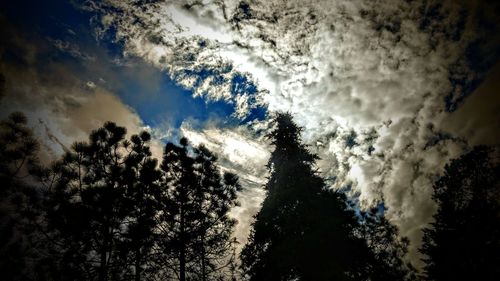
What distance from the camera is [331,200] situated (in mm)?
20375

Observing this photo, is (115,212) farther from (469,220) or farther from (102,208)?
(469,220)

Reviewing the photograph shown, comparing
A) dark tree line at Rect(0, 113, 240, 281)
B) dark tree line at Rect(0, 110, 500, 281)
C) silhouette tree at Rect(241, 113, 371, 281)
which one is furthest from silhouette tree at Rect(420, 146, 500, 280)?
dark tree line at Rect(0, 113, 240, 281)

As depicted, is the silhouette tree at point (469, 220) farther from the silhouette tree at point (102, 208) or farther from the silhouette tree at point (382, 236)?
the silhouette tree at point (102, 208)

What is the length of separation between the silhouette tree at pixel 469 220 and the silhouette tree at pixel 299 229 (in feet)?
27.5

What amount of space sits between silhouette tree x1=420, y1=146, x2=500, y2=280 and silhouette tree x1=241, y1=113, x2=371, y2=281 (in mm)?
8380

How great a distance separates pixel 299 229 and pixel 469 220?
564 inches

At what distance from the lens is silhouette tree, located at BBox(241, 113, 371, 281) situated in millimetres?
16062

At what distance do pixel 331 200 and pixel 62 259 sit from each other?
1579 centimetres

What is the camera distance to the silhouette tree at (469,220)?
67.6 ft

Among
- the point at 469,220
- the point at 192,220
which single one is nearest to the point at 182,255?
the point at 192,220

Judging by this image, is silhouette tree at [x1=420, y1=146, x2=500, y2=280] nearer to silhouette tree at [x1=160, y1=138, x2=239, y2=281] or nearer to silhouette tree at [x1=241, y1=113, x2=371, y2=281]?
silhouette tree at [x1=241, y1=113, x2=371, y2=281]

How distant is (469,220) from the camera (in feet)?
71.9

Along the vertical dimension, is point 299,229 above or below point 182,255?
above

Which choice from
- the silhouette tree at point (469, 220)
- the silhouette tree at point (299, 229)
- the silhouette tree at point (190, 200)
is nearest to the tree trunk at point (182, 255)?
the silhouette tree at point (190, 200)
